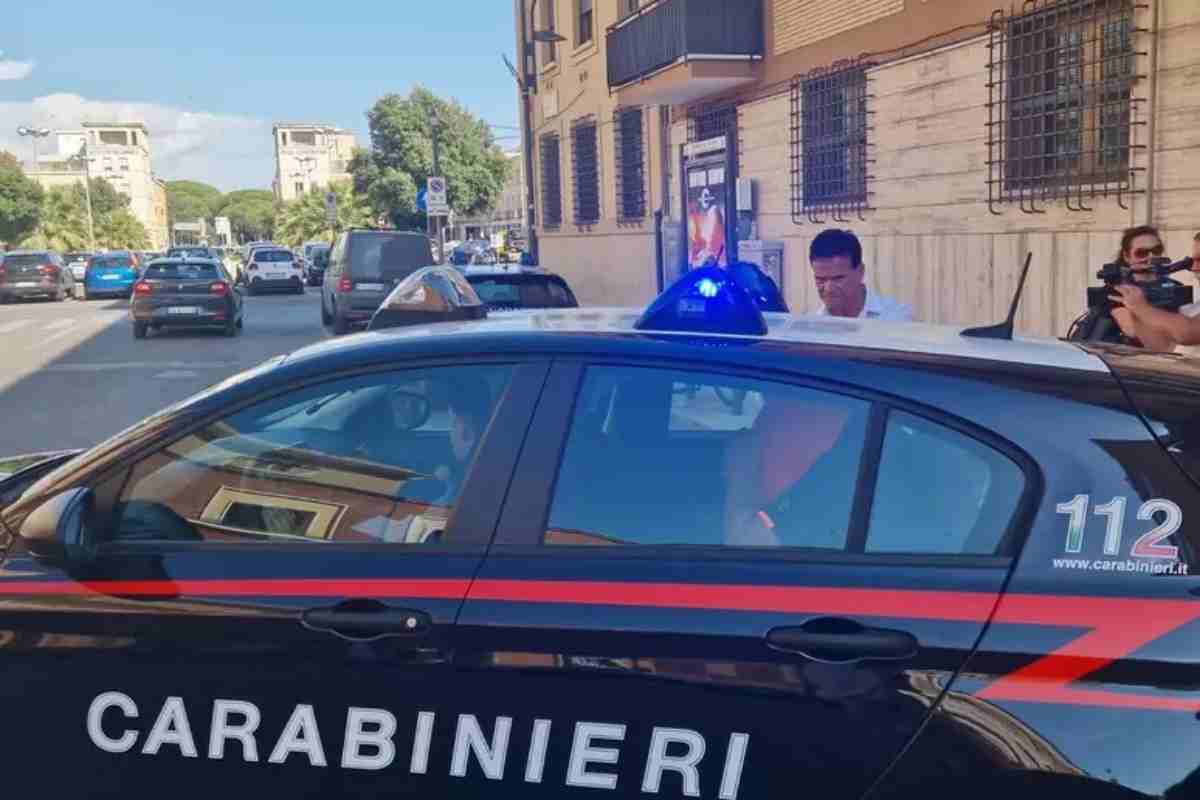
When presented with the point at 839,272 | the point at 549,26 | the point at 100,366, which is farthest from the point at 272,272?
the point at 839,272

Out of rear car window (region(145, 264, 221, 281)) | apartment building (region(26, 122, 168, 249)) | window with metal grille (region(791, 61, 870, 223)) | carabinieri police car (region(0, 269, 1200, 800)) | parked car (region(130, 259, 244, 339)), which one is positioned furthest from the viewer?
apartment building (region(26, 122, 168, 249))

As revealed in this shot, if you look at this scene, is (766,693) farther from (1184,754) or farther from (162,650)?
(162,650)

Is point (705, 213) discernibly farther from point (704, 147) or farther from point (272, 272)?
point (272, 272)

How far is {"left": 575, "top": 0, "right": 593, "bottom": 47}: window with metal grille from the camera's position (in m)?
20.0

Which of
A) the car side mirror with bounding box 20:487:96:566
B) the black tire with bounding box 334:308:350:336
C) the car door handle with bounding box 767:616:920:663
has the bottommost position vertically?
the black tire with bounding box 334:308:350:336

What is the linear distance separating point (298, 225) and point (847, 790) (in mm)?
87162

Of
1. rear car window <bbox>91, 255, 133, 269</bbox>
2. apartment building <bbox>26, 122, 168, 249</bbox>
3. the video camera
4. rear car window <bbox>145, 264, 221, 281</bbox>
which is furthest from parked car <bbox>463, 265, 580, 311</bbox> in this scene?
apartment building <bbox>26, 122, 168, 249</bbox>

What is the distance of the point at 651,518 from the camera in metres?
2.28

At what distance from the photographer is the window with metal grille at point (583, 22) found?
20.0m

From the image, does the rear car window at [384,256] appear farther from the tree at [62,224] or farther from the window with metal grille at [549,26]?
the tree at [62,224]

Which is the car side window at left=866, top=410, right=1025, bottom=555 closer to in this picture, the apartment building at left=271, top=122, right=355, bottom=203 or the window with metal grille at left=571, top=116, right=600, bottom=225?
the window with metal grille at left=571, top=116, right=600, bottom=225

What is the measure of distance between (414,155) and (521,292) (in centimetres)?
3762

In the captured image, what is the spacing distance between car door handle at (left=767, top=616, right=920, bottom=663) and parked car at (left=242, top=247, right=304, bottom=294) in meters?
34.8

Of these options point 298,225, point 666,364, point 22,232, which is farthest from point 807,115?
point 298,225
